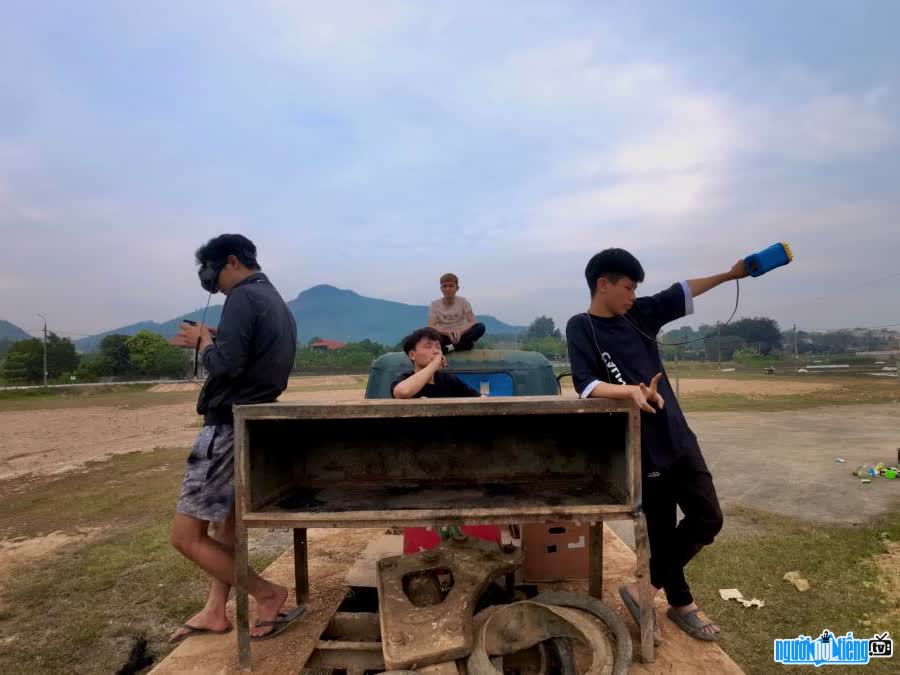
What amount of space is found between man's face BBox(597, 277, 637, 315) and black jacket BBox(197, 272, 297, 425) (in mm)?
1639

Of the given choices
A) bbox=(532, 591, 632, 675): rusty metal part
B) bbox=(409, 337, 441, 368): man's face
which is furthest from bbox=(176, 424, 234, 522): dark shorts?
bbox=(532, 591, 632, 675): rusty metal part

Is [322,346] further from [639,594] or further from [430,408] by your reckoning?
[639,594]

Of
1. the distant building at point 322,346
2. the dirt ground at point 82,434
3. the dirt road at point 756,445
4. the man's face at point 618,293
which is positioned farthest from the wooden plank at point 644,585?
the distant building at point 322,346

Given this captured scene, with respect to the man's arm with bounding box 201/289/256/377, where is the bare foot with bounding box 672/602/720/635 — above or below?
below

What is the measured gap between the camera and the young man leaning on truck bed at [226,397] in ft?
9.10

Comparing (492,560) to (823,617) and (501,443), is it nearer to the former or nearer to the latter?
(501,443)

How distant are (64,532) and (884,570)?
8.19 m

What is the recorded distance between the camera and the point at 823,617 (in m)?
4.06

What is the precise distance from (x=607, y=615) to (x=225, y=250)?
257 cm

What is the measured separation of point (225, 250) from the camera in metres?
3.02

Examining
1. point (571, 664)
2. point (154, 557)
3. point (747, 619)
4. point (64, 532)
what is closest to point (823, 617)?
point (747, 619)

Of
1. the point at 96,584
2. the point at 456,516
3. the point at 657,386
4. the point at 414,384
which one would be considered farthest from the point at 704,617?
the point at 96,584

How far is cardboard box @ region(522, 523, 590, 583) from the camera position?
3383 mm

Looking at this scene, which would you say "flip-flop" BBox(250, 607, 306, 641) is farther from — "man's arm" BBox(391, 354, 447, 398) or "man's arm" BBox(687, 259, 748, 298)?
"man's arm" BBox(687, 259, 748, 298)
